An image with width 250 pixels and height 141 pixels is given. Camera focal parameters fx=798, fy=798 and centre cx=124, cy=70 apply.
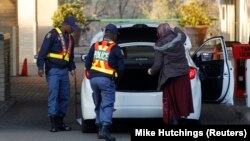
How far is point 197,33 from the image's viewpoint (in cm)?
2981

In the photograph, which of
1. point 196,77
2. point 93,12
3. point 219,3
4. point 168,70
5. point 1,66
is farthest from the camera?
point 93,12

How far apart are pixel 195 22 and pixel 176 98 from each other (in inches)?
767

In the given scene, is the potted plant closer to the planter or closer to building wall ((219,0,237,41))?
the planter

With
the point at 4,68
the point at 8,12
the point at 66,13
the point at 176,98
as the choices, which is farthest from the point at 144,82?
the point at 66,13

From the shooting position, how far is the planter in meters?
29.6

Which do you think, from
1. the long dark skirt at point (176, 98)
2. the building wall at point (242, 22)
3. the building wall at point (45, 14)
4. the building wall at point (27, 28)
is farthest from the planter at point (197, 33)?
the long dark skirt at point (176, 98)

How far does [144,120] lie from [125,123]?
1030mm

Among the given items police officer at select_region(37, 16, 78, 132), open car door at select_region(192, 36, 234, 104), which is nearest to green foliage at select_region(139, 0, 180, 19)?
open car door at select_region(192, 36, 234, 104)

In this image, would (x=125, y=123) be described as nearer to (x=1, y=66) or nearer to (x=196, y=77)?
(x=196, y=77)

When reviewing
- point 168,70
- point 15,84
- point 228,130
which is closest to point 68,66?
point 168,70

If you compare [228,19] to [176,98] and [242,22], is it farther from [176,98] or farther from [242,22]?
[176,98]

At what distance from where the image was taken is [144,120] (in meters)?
12.0

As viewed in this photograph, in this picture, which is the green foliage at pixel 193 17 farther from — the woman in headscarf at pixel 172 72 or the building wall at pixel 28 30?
the woman in headscarf at pixel 172 72

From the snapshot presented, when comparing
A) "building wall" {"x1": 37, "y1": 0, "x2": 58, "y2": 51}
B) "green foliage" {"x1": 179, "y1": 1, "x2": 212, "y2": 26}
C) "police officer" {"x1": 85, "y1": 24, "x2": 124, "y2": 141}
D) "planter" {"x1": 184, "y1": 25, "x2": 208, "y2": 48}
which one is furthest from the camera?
"green foliage" {"x1": 179, "y1": 1, "x2": 212, "y2": 26}
